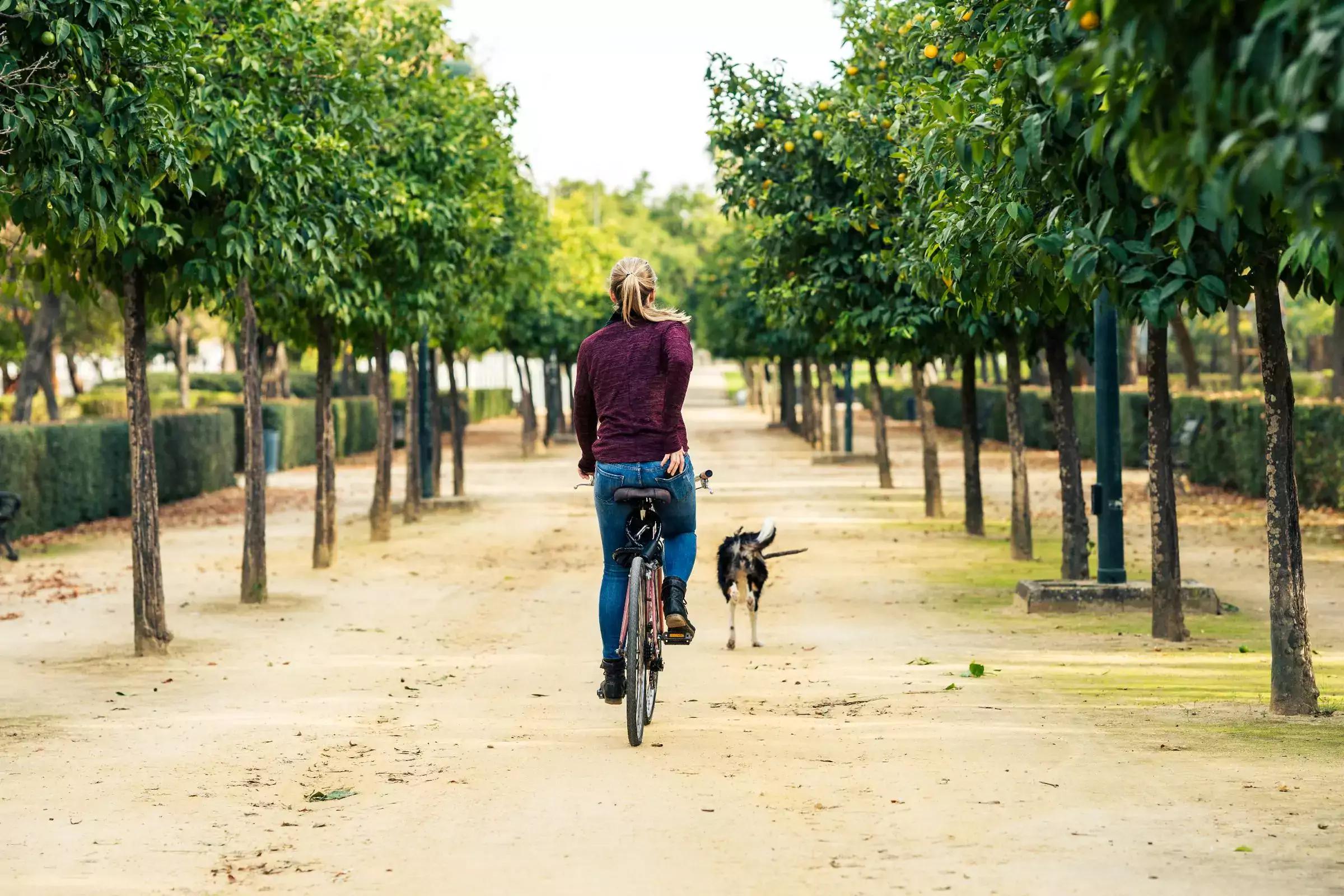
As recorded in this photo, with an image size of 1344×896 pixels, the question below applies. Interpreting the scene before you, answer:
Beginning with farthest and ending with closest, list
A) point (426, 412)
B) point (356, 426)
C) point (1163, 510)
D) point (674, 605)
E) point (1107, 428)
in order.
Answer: point (356, 426)
point (426, 412)
point (1107, 428)
point (1163, 510)
point (674, 605)

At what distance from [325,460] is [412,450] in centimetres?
561

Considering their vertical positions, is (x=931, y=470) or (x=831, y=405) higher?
(x=831, y=405)

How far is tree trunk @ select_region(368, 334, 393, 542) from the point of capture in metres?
19.7

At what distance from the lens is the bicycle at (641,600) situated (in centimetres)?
740

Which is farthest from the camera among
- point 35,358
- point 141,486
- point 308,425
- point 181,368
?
point 181,368

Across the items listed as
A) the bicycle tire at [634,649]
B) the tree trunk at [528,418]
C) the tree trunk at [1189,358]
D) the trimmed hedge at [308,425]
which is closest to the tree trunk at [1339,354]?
the tree trunk at [1189,358]

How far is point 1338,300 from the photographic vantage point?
625 cm

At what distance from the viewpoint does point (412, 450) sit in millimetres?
22391

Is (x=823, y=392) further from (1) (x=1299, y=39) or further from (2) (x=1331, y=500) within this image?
(1) (x=1299, y=39)

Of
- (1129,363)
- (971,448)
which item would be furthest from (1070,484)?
(1129,363)

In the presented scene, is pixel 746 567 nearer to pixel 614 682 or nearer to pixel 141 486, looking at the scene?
pixel 614 682

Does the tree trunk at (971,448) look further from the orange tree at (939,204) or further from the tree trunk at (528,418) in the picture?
the tree trunk at (528,418)

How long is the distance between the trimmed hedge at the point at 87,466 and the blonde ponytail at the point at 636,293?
1223 centimetres

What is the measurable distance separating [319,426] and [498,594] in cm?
318
